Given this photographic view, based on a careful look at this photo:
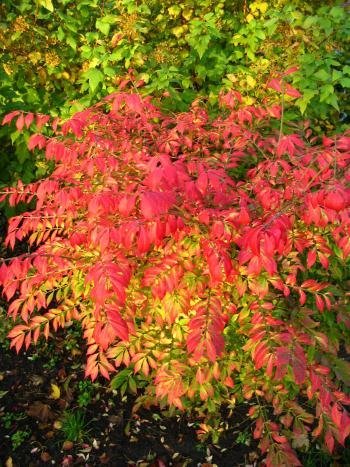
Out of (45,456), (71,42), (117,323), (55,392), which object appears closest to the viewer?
(117,323)

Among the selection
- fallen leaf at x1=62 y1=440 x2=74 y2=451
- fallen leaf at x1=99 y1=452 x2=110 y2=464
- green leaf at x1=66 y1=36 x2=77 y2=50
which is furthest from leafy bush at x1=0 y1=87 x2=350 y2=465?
green leaf at x1=66 y1=36 x2=77 y2=50

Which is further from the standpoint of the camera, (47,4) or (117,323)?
(47,4)

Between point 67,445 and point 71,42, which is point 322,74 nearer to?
point 71,42

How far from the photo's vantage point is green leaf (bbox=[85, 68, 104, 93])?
350 cm

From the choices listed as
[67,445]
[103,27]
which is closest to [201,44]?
[103,27]

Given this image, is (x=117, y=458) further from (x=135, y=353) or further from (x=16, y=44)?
(x=16, y=44)

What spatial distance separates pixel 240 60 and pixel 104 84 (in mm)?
1212

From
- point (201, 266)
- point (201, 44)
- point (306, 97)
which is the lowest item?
point (201, 266)

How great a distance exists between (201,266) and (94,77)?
1918 mm

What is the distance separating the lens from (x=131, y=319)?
8.19 feet

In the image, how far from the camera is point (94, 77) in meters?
3.51

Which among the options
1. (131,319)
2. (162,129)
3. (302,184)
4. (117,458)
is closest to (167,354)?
(131,319)

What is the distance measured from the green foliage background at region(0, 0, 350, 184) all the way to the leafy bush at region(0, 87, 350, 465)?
0.80 meters

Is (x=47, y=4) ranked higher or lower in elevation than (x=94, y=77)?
higher
